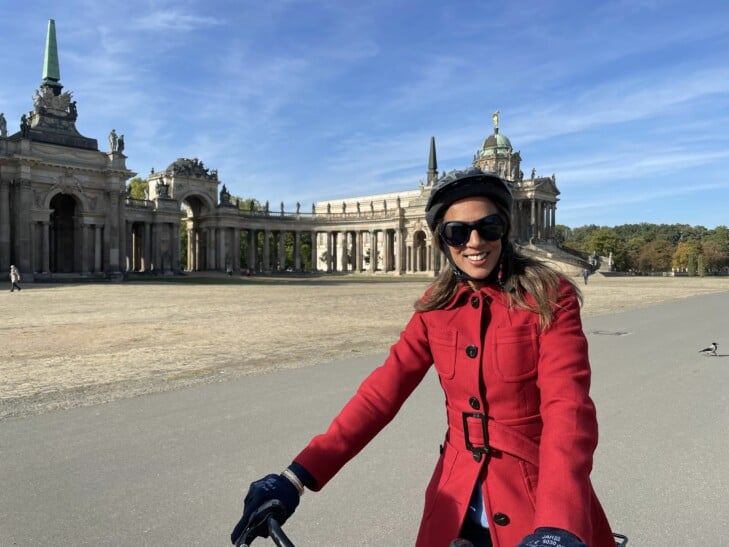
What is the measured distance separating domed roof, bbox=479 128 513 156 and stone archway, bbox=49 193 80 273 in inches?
2841

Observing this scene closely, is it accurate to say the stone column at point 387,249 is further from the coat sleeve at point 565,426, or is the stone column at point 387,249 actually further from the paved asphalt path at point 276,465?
the coat sleeve at point 565,426

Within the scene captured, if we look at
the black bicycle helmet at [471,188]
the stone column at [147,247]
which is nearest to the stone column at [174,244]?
the stone column at [147,247]

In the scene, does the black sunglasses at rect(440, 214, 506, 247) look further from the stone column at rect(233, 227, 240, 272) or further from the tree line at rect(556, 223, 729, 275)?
the tree line at rect(556, 223, 729, 275)

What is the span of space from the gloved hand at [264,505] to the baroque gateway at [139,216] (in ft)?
116

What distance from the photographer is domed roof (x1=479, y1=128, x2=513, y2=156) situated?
107887mm

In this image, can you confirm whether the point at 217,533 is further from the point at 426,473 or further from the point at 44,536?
the point at 426,473

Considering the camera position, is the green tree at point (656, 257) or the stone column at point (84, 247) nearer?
the stone column at point (84, 247)

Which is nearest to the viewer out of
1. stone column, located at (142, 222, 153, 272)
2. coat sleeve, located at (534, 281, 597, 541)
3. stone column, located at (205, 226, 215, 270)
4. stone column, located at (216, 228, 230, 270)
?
coat sleeve, located at (534, 281, 597, 541)

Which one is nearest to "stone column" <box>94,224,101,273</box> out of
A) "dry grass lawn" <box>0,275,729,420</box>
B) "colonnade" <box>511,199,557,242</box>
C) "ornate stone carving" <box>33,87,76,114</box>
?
"ornate stone carving" <box>33,87,76,114</box>

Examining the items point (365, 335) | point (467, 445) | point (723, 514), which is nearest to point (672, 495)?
point (723, 514)

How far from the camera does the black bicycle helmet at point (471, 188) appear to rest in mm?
2764

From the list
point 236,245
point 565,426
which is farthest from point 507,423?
point 236,245

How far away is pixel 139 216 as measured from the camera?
3027 inches

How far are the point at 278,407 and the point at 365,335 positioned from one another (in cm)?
820
